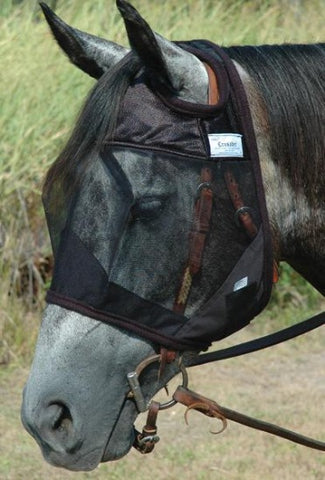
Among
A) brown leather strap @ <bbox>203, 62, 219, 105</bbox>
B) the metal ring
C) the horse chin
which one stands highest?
brown leather strap @ <bbox>203, 62, 219, 105</bbox>

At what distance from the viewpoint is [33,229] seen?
6.38 metres

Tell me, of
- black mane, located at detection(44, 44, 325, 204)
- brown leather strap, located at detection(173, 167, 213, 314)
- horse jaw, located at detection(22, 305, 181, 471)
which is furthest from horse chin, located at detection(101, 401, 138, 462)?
black mane, located at detection(44, 44, 325, 204)

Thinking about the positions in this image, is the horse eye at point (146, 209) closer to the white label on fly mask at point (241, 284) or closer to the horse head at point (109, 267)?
the horse head at point (109, 267)

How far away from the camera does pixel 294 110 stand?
260 cm

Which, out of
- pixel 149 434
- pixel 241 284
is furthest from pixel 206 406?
pixel 241 284

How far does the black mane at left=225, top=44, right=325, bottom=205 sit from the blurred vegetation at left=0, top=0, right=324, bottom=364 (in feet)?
10.9

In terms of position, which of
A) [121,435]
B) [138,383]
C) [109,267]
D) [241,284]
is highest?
[109,267]

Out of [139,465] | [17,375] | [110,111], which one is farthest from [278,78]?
[17,375]

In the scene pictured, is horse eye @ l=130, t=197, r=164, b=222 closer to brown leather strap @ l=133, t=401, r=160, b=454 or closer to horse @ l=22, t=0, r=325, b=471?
horse @ l=22, t=0, r=325, b=471

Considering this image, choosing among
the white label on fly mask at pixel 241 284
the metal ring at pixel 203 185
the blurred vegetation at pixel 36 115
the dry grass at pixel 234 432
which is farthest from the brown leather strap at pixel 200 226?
the blurred vegetation at pixel 36 115

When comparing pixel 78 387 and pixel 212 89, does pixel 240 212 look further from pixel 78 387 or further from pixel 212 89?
pixel 78 387

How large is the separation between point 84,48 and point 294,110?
1.83ft

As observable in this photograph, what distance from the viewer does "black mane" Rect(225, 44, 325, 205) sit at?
8.43ft

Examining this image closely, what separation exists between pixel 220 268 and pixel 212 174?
0.77ft
